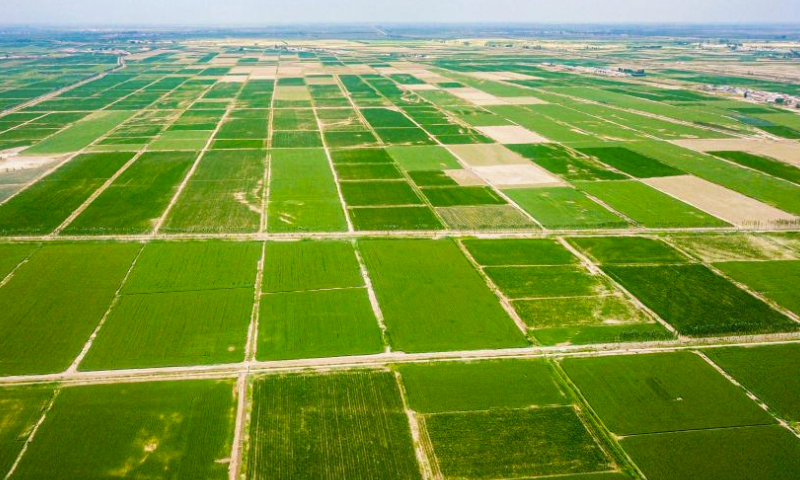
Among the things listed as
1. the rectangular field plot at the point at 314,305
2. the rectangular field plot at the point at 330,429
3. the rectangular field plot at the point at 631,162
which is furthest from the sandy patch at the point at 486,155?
the rectangular field plot at the point at 330,429

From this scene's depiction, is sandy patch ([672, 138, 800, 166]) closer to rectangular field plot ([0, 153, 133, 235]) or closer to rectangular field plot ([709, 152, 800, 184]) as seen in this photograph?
rectangular field plot ([709, 152, 800, 184])

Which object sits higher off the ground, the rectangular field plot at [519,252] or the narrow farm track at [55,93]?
the narrow farm track at [55,93]

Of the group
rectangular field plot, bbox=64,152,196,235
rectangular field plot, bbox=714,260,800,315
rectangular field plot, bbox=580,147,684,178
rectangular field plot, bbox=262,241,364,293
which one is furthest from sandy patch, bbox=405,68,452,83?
Answer: rectangular field plot, bbox=714,260,800,315

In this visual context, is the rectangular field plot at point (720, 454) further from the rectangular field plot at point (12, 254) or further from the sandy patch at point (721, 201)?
the rectangular field plot at point (12, 254)

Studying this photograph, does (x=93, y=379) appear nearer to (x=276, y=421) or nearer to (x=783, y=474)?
(x=276, y=421)

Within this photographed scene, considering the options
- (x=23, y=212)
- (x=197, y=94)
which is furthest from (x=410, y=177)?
(x=197, y=94)
